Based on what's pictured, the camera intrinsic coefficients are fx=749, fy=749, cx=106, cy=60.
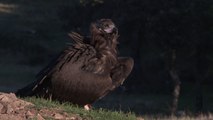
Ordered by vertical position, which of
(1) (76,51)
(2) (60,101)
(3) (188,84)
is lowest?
(3) (188,84)

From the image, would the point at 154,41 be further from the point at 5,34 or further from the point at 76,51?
the point at 76,51

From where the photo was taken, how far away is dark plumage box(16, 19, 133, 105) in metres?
8.97

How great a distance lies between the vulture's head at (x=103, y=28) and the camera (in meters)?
9.34

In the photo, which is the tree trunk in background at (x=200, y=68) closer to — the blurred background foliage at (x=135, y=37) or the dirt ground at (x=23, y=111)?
the blurred background foliage at (x=135, y=37)

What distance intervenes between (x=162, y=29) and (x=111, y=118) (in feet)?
96.6

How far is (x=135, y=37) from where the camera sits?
44.1m

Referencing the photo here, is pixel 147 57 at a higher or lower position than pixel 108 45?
lower

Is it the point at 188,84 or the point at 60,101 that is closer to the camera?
the point at 60,101

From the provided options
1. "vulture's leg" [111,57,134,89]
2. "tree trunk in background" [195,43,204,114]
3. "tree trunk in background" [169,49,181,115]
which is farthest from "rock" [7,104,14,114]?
"tree trunk in background" [195,43,204,114]

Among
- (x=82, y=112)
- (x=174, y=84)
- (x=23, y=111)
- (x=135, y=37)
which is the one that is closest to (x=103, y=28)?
(x=82, y=112)

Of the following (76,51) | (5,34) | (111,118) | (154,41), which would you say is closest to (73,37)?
(76,51)

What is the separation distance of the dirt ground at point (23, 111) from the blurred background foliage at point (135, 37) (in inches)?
498

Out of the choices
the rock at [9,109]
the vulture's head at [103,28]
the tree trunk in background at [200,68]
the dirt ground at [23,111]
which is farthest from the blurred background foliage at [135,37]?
the rock at [9,109]

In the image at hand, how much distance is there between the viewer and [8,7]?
222ft
